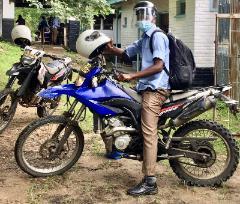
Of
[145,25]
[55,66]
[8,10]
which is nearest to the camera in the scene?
[145,25]

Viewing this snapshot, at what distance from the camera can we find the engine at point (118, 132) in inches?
198

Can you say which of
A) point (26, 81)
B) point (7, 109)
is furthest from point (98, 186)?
point (7, 109)

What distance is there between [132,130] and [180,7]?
35.5 feet

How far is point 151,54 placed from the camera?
4945 millimetres

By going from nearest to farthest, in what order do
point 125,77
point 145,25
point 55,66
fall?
point 125,77, point 145,25, point 55,66

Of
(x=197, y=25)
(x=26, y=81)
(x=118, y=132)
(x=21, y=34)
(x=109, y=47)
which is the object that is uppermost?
(x=197, y=25)

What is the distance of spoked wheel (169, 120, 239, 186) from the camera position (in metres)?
5.16

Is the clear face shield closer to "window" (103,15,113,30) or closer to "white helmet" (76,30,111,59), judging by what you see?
"white helmet" (76,30,111,59)

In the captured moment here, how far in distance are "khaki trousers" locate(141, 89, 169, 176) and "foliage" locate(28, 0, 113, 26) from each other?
4663mm

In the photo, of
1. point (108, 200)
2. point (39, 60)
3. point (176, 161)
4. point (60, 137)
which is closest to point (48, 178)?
point (60, 137)

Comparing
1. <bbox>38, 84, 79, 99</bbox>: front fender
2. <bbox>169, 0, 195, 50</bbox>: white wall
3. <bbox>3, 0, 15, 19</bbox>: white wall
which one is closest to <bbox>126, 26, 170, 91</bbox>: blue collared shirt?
<bbox>38, 84, 79, 99</bbox>: front fender

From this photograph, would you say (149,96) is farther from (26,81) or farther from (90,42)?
(26,81)

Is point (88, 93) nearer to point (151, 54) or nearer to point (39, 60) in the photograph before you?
point (151, 54)

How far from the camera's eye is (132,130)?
16.6ft
